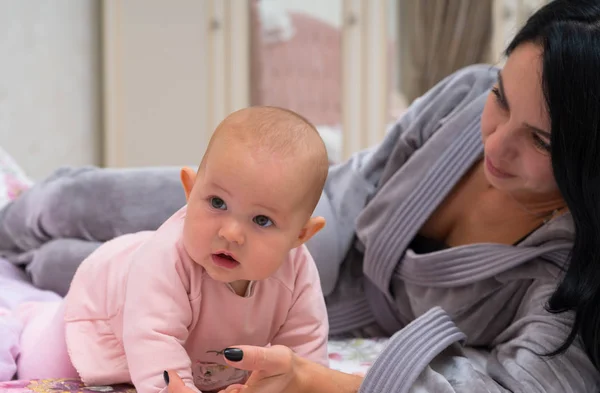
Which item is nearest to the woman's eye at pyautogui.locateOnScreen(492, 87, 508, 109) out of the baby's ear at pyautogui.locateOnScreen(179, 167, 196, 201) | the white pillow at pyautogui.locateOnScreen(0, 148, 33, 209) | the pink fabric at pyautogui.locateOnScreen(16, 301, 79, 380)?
the baby's ear at pyautogui.locateOnScreen(179, 167, 196, 201)

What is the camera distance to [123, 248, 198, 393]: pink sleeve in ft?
2.59

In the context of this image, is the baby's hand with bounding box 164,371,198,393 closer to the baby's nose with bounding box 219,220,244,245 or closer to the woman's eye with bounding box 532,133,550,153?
the baby's nose with bounding box 219,220,244,245

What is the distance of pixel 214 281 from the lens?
85cm

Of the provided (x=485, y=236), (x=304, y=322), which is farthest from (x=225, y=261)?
(x=485, y=236)

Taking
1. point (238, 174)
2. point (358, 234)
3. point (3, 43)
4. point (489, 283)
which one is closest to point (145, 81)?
point (3, 43)

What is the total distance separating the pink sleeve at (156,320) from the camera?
31.0 inches

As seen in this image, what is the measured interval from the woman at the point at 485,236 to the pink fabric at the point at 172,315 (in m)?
0.07

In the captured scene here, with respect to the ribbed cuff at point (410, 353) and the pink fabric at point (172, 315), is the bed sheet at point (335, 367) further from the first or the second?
the ribbed cuff at point (410, 353)

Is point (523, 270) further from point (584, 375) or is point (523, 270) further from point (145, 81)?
point (145, 81)

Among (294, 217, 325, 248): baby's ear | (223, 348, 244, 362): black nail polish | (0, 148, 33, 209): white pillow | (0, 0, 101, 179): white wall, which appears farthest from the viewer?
(0, 0, 101, 179): white wall

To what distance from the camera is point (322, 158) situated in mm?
785

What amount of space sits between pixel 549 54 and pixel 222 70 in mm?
2965

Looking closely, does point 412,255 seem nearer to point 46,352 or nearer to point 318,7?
point 46,352

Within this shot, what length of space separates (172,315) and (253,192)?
18 cm
